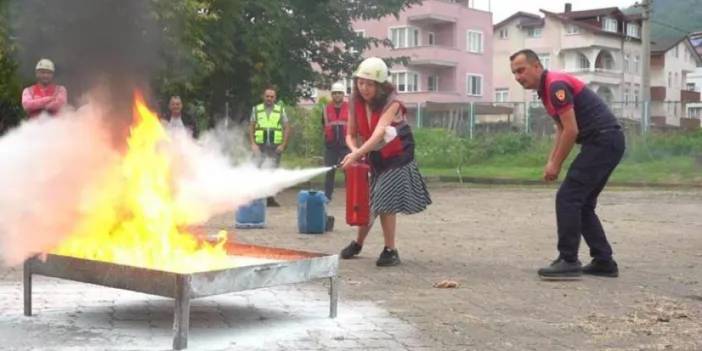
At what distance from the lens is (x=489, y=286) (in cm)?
736

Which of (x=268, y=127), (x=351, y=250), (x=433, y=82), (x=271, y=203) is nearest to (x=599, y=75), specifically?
(x=433, y=82)

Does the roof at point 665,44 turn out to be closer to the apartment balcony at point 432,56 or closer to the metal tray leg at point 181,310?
the apartment balcony at point 432,56

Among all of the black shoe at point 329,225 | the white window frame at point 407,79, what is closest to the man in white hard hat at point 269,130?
the black shoe at point 329,225

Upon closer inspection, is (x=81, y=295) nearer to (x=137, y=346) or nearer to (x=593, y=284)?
(x=137, y=346)

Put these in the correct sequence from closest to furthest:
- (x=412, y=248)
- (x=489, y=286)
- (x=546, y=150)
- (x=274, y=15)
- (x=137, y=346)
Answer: (x=137, y=346), (x=489, y=286), (x=412, y=248), (x=274, y=15), (x=546, y=150)

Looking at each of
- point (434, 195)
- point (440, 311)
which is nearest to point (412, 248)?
point (440, 311)

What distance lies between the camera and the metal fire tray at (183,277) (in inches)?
191

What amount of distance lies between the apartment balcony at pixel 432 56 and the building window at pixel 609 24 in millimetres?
21177

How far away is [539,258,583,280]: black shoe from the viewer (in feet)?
25.3

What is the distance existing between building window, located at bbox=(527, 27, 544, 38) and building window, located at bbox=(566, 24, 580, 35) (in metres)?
2.06

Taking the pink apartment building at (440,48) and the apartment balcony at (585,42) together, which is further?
the apartment balcony at (585,42)

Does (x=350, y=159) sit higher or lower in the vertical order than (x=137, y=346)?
higher

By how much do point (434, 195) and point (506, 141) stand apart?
12.2 meters

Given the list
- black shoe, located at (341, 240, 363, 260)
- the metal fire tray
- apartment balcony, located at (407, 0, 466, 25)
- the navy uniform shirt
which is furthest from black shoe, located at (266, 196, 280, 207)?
apartment balcony, located at (407, 0, 466, 25)
